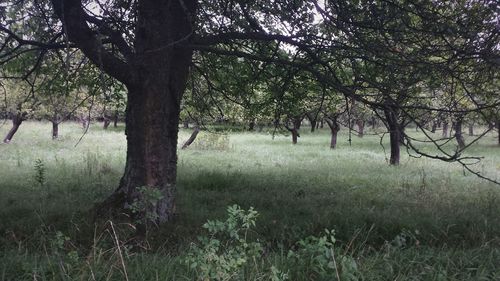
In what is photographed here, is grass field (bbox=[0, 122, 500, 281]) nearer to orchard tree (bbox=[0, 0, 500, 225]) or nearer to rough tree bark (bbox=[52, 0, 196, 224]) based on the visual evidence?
rough tree bark (bbox=[52, 0, 196, 224])

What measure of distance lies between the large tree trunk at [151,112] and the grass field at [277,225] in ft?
1.82

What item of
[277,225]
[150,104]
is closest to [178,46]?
[150,104]

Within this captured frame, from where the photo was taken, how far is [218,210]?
8.18m

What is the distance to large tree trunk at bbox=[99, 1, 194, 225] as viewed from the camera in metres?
6.54

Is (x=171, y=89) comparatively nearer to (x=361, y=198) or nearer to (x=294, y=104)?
(x=294, y=104)

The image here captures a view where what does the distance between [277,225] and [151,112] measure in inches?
103

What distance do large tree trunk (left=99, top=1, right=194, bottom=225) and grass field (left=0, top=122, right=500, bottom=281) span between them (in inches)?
21.8

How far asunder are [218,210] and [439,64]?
4421mm

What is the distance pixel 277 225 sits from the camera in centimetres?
708

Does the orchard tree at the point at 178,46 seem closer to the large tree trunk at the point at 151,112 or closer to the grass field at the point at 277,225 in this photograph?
the large tree trunk at the point at 151,112

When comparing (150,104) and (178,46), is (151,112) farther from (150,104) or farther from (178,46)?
(178,46)

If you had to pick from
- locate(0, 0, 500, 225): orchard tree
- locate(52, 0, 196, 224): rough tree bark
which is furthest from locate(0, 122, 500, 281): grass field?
locate(0, 0, 500, 225): orchard tree

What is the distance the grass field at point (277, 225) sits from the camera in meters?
3.38

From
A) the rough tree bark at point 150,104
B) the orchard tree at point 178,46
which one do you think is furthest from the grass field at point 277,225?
the orchard tree at point 178,46
